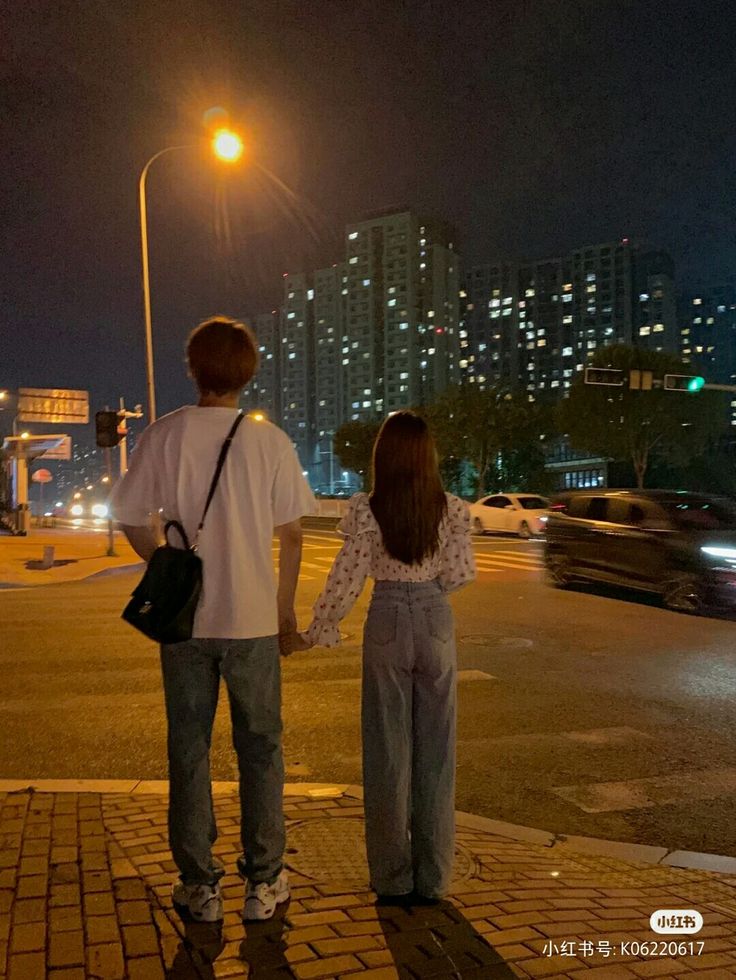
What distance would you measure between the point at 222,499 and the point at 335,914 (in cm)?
157

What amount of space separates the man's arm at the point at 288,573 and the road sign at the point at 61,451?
43049mm

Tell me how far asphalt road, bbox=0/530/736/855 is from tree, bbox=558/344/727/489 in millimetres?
41096

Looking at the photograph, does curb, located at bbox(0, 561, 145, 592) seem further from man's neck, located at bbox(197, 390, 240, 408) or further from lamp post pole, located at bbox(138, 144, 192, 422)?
man's neck, located at bbox(197, 390, 240, 408)

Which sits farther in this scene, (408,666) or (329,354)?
(329,354)

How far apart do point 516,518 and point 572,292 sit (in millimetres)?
154710

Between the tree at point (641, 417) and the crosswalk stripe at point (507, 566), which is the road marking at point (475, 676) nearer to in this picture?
the crosswalk stripe at point (507, 566)

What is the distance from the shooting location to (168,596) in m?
2.94

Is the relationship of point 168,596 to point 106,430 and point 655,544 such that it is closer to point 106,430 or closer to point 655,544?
point 655,544

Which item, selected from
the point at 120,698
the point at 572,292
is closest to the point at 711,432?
the point at 120,698

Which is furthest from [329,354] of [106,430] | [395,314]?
[106,430]

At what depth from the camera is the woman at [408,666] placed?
3.30 m

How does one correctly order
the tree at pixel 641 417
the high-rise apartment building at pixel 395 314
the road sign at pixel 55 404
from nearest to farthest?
the road sign at pixel 55 404 → the tree at pixel 641 417 → the high-rise apartment building at pixel 395 314

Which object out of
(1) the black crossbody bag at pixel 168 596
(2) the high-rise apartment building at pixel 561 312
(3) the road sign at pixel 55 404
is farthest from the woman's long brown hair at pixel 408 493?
(2) the high-rise apartment building at pixel 561 312

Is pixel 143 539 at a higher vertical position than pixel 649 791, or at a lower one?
higher
